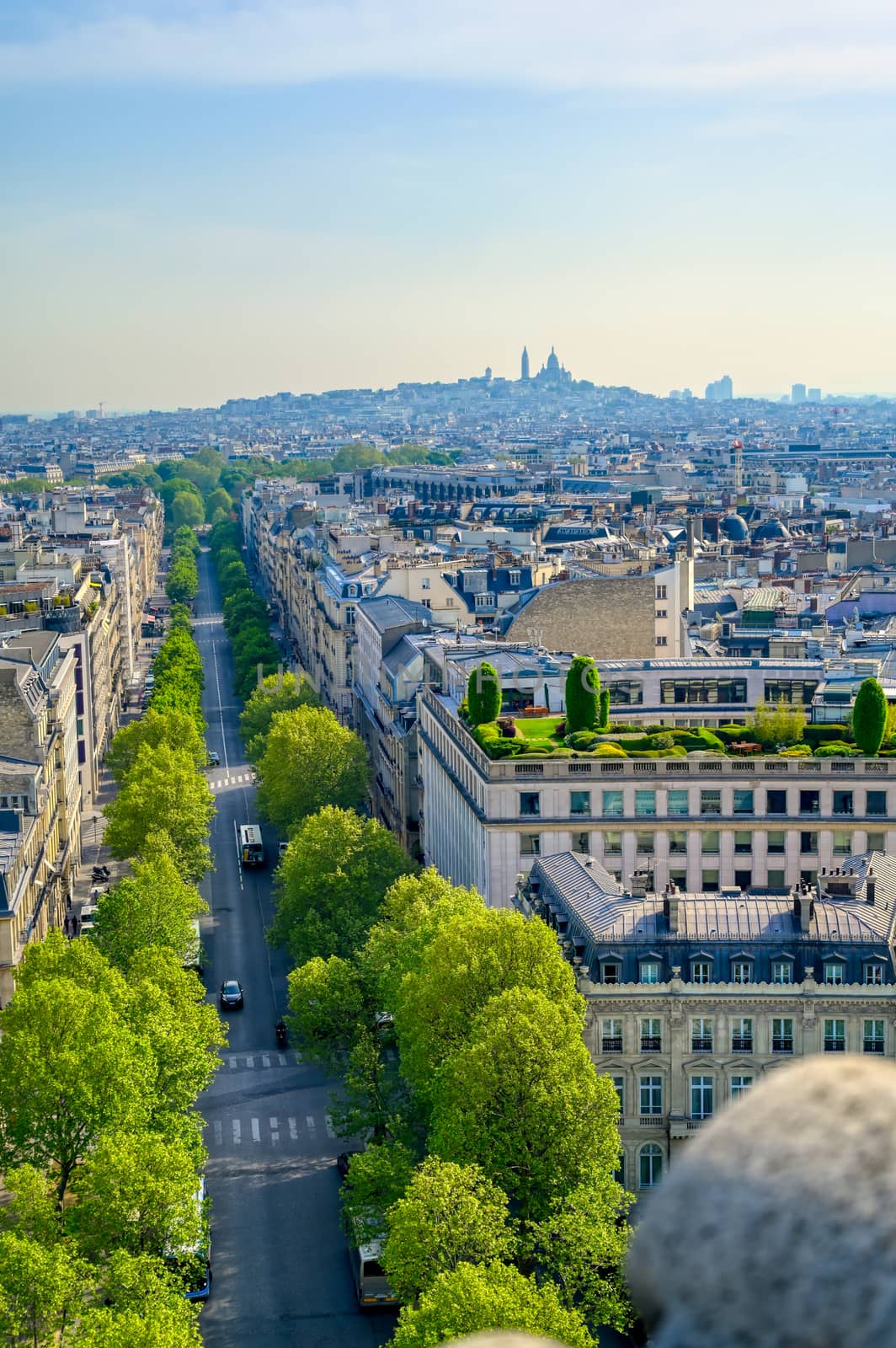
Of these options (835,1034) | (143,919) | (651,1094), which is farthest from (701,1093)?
(143,919)

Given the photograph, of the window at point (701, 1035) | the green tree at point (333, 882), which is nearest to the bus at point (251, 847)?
the green tree at point (333, 882)

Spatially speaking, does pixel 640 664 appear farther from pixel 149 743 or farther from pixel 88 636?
pixel 88 636

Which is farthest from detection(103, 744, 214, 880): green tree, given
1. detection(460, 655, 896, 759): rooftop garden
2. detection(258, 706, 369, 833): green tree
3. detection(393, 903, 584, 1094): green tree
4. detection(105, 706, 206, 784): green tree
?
detection(393, 903, 584, 1094): green tree

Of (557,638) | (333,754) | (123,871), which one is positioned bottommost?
(123,871)

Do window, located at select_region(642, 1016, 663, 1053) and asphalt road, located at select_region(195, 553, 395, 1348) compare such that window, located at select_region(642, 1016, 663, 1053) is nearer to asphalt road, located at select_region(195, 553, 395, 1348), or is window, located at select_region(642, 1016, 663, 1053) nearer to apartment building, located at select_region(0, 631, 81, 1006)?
asphalt road, located at select_region(195, 553, 395, 1348)

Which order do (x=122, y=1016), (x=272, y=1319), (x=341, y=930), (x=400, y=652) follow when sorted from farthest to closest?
(x=400, y=652) → (x=341, y=930) → (x=122, y=1016) → (x=272, y=1319)

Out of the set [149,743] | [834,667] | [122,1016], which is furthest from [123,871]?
[122,1016]
